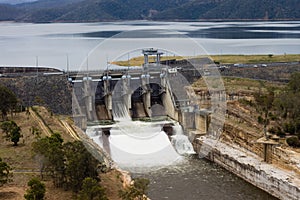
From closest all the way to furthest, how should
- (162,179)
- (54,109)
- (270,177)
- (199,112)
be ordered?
(270,177), (162,179), (199,112), (54,109)

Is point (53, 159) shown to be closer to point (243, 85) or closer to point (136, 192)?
point (136, 192)

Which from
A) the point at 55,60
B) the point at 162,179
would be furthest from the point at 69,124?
the point at 55,60

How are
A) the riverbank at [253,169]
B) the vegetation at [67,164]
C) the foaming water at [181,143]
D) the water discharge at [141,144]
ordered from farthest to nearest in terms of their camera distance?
the foaming water at [181,143] → the water discharge at [141,144] → the riverbank at [253,169] → the vegetation at [67,164]

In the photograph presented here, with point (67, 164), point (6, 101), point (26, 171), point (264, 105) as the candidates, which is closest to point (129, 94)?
point (6, 101)

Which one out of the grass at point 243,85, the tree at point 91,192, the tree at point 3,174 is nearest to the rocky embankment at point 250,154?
the grass at point 243,85

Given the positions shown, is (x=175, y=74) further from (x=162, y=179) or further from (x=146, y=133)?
(x=162, y=179)

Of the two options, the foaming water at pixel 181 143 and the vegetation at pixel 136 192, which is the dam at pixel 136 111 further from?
the vegetation at pixel 136 192

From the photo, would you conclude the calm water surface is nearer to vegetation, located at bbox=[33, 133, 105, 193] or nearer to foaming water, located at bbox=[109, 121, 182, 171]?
foaming water, located at bbox=[109, 121, 182, 171]
